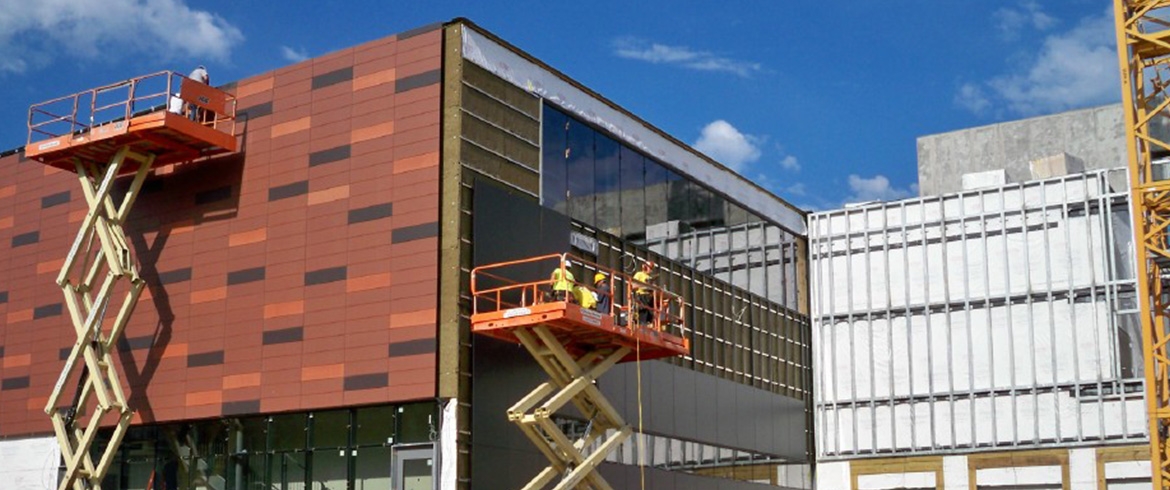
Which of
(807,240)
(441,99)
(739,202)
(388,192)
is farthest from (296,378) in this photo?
(807,240)

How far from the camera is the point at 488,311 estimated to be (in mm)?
33469

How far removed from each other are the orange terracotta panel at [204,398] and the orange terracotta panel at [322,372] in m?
2.89

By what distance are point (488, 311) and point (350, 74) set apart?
7490 mm

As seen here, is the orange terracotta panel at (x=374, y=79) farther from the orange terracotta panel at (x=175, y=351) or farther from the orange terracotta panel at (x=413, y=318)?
the orange terracotta panel at (x=175, y=351)

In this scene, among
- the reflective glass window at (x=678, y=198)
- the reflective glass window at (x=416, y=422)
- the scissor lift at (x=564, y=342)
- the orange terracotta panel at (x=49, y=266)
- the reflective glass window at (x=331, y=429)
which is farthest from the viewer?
the reflective glass window at (x=678, y=198)

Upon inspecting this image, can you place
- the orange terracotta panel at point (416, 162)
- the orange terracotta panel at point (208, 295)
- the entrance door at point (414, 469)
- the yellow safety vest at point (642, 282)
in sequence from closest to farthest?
the entrance door at point (414, 469) → the yellow safety vest at point (642, 282) → the orange terracotta panel at point (416, 162) → the orange terracotta panel at point (208, 295)

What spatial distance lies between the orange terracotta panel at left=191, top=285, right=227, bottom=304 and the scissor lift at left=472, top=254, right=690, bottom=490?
25.6 feet

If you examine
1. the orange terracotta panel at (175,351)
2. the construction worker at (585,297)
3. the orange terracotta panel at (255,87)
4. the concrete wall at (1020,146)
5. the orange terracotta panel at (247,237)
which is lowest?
the orange terracotta panel at (175,351)

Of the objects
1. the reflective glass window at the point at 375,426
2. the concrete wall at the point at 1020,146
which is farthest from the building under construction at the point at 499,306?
the concrete wall at the point at 1020,146

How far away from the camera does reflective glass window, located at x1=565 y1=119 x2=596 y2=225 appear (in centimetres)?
3831

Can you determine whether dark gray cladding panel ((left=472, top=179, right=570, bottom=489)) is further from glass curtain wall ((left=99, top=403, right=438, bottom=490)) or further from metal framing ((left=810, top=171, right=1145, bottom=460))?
metal framing ((left=810, top=171, right=1145, bottom=460))

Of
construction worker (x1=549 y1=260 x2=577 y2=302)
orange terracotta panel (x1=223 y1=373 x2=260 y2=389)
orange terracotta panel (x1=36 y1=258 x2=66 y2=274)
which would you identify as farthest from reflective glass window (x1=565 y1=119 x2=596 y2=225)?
orange terracotta panel (x1=36 y1=258 x2=66 y2=274)

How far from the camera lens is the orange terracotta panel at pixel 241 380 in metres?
35.5

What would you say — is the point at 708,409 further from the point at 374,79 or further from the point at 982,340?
the point at 374,79
